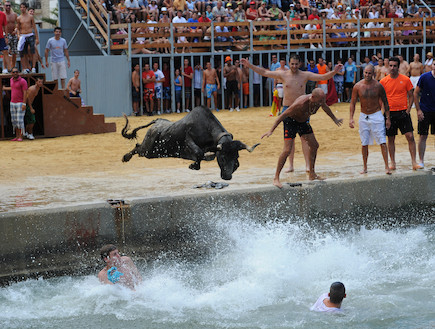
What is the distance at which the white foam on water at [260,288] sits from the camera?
9.85 metres

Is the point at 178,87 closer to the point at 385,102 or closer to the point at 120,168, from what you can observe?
the point at 120,168

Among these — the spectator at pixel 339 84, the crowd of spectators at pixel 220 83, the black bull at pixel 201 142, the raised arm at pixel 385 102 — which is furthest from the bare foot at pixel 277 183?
the spectator at pixel 339 84

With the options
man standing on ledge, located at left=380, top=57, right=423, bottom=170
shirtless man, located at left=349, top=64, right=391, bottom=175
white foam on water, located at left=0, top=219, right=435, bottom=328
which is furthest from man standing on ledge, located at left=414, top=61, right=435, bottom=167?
white foam on water, located at left=0, top=219, right=435, bottom=328

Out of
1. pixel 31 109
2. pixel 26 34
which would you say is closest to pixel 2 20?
pixel 26 34

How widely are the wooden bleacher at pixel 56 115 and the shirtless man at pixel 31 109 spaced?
282 millimetres

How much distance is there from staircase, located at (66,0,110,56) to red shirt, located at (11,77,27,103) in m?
6.15

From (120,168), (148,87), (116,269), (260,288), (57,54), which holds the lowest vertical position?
(260,288)

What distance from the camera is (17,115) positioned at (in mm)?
19531

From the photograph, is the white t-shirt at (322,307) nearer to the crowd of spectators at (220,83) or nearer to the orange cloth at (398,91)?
the orange cloth at (398,91)

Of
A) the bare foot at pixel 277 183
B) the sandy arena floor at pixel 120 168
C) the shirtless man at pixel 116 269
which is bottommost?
the shirtless man at pixel 116 269

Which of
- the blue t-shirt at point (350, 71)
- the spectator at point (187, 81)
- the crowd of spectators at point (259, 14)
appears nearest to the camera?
the spectator at point (187, 81)

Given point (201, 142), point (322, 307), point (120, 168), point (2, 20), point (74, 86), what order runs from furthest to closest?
1. point (74, 86)
2. point (2, 20)
3. point (120, 168)
4. point (201, 142)
5. point (322, 307)

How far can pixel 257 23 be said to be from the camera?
26.9 meters

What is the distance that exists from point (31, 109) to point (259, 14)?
10818 millimetres
